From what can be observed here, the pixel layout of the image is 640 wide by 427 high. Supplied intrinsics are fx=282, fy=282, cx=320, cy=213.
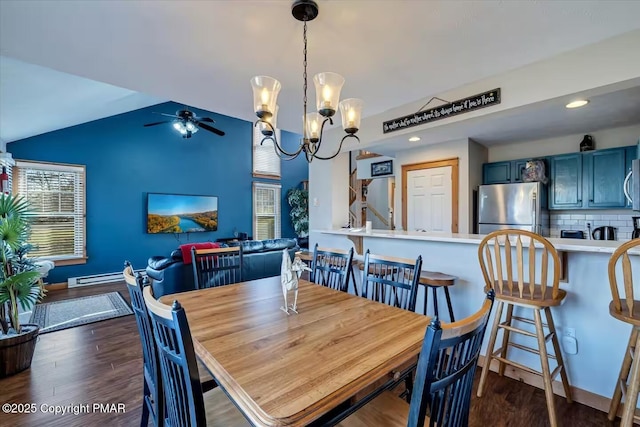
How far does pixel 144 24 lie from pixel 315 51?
1.09 metres

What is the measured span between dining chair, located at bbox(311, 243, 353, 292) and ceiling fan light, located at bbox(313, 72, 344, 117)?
0.94 metres

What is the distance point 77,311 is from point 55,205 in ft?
8.04

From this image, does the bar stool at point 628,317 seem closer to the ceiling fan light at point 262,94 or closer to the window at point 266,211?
the ceiling fan light at point 262,94

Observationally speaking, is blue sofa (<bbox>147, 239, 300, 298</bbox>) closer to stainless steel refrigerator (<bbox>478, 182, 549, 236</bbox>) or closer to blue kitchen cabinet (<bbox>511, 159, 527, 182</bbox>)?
stainless steel refrigerator (<bbox>478, 182, 549, 236</bbox>)

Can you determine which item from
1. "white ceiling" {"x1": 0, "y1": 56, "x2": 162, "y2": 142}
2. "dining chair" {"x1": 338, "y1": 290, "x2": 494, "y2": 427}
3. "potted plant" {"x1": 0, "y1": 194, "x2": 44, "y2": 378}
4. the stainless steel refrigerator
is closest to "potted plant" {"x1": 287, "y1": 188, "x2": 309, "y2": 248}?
"white ceiling" {"x1": 0, "y1": 56, "x2": 162, "y2": 142}

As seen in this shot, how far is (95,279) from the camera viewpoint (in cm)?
532

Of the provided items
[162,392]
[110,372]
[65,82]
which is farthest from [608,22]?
[65,82]

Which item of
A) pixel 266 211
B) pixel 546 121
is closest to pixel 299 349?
pixel 546 121

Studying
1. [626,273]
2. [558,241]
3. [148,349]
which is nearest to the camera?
[148,349]

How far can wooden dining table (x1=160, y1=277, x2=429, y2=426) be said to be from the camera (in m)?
0.76

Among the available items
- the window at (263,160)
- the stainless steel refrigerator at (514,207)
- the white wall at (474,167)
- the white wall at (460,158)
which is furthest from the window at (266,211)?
the stainless steel refrigerator at (514,207)

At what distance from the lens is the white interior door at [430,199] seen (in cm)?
449

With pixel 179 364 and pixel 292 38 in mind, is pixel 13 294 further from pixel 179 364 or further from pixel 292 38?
pixel 292 38

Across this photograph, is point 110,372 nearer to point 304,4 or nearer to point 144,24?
point 144,24
